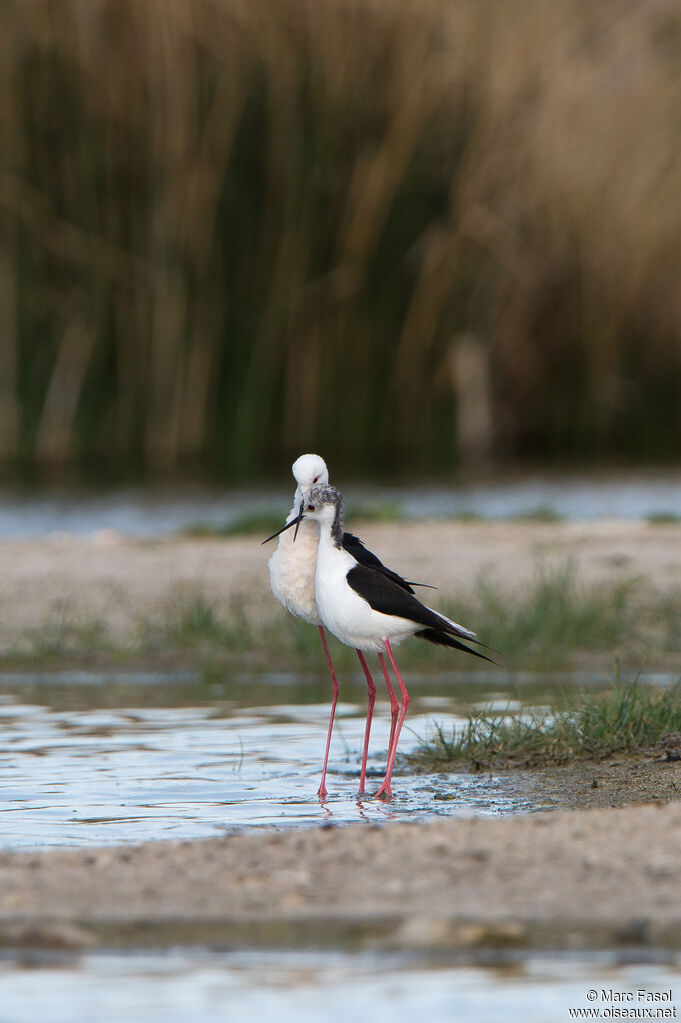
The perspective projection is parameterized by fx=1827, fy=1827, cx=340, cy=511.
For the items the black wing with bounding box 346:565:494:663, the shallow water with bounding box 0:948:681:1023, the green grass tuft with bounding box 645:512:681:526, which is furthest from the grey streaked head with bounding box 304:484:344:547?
the green grass tuft with bounding box 645:512:681:526

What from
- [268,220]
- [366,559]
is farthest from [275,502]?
[366,559]

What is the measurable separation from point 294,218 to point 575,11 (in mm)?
3910

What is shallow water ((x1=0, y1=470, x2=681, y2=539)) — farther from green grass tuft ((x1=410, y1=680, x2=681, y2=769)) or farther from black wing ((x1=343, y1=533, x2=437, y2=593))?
black wing ((x1=343, y1=533, x2=437, y2=593))

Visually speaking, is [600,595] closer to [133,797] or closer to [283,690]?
[283,690]

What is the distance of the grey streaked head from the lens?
586 cm

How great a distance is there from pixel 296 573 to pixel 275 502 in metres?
9.00

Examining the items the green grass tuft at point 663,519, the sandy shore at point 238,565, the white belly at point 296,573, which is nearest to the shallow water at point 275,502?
the green grass tuft at point 663,519

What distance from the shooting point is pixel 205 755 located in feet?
21.7

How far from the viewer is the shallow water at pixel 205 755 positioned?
214 inches

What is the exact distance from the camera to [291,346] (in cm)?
1666

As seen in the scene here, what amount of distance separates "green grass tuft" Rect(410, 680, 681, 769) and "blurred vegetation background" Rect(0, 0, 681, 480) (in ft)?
33.2

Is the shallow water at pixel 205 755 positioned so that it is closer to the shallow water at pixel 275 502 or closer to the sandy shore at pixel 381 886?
the sandy shore at pixel 381 886

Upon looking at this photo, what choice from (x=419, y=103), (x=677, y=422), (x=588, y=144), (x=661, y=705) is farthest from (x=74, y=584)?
(x=677, y=422)

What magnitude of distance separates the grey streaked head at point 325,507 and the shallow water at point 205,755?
860mm
